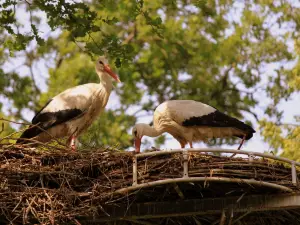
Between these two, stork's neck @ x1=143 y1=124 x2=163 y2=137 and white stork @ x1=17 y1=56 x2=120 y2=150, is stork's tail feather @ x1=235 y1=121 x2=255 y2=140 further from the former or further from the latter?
white stork @ x1=17 y1=56 x2=120 y2=150

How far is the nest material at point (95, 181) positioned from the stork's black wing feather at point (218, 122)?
8.82 feet

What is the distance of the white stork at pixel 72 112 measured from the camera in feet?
49.1

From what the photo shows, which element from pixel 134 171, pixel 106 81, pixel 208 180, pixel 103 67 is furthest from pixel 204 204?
pixel 103 67

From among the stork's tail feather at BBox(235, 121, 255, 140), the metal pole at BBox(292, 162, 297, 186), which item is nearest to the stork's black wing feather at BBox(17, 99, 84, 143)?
the stork's tail feather at BBox(235, 121, 255, 140)

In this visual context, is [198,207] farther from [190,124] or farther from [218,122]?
[190,124]

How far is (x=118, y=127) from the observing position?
80.2 feet

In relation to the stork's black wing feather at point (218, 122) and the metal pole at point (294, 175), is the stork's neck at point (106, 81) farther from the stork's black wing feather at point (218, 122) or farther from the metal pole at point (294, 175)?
the metal pole at point (294, 175)

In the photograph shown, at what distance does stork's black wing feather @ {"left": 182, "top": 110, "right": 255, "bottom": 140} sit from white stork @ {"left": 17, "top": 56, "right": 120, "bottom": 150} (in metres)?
1.43

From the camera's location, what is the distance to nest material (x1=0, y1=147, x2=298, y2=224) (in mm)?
11492

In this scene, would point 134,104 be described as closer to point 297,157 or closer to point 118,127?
point 118,127

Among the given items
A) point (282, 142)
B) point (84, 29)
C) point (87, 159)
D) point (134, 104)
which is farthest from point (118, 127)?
point (87, 159)

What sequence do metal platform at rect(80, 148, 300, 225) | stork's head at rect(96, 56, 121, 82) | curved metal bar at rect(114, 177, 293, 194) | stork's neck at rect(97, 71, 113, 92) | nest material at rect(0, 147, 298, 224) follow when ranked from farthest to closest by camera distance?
stork's head at rect(96, 56, 121, 82) < stork's neck at rect(97, 71, 113, 92) < nest material at rect(0, 147, 298, 224) < metal platform at rect(80, 148, 300, 225) < curved metal bar at rect(114, 177, 293, 194)

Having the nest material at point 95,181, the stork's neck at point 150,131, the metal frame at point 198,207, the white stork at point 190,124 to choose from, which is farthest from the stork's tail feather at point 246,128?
the metal frame at point 198,207

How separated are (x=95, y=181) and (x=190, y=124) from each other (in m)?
3.24
